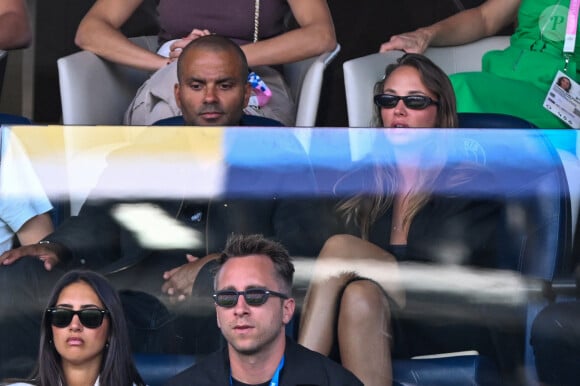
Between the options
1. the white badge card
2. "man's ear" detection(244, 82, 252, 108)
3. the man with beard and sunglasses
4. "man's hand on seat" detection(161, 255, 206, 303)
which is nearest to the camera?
the man with beard and sunglasses

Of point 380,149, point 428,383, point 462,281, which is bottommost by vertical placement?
point 428,383

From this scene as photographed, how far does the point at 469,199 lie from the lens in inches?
123

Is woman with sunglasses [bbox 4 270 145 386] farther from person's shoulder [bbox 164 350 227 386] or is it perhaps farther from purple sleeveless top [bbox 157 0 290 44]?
purple sleeveless top [bbox 157 0 290 44]

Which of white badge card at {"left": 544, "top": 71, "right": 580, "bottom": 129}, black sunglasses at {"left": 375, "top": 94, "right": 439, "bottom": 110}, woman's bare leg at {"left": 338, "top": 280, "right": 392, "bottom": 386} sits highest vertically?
black sunglasses at {"left": 375, "top": 94, "right": 439, "bottom": 110}

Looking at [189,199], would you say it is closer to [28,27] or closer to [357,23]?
[28,27]

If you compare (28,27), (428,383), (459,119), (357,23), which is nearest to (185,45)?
(28,27)

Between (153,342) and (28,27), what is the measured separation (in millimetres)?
1751

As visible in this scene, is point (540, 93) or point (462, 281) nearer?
point (462, 281)

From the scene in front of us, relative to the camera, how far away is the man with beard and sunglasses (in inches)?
117

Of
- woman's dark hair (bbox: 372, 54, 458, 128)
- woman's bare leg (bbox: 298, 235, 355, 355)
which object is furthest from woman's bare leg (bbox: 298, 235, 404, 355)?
woman's dark hair (bbox: 372, 54, 458, 128)

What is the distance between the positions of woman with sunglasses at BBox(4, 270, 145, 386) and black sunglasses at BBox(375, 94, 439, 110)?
3.69 feet

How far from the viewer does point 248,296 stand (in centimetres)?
298

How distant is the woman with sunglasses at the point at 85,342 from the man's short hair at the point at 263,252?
26cm

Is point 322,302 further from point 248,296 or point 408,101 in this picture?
point 408,101
